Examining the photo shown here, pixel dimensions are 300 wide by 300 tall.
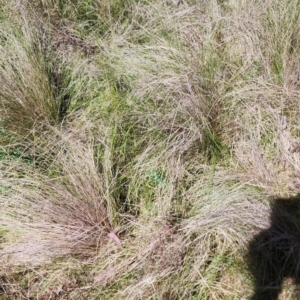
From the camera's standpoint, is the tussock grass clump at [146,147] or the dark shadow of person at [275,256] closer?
the dark shadow of person at [275,256]

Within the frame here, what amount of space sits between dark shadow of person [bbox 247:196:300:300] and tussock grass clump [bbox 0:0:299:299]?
0.04 m

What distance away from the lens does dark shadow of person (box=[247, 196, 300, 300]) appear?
5.82ft

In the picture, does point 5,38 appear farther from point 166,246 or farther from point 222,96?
point 166,246

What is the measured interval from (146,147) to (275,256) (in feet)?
2.88

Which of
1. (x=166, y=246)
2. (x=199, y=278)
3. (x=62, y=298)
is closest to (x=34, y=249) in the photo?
(x=62, y=298)

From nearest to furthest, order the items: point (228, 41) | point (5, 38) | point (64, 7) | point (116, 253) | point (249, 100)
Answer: point (116, 253) → point (249, 100) → point (228, 41) → point (5, 38) → point (64, 7)

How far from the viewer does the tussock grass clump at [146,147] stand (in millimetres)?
1884

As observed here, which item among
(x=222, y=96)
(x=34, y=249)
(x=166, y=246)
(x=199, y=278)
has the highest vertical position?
(x=222, y=96)

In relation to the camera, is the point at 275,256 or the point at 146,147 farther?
the point at 146,147

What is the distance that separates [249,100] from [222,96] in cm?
16

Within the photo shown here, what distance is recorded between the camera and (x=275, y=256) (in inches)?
72.1

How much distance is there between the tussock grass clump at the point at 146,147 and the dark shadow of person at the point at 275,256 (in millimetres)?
45

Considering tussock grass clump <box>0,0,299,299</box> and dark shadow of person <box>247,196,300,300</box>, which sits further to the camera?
tussock grass clump <box>0,0,299,299</box>

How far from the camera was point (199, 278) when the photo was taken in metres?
1.82
